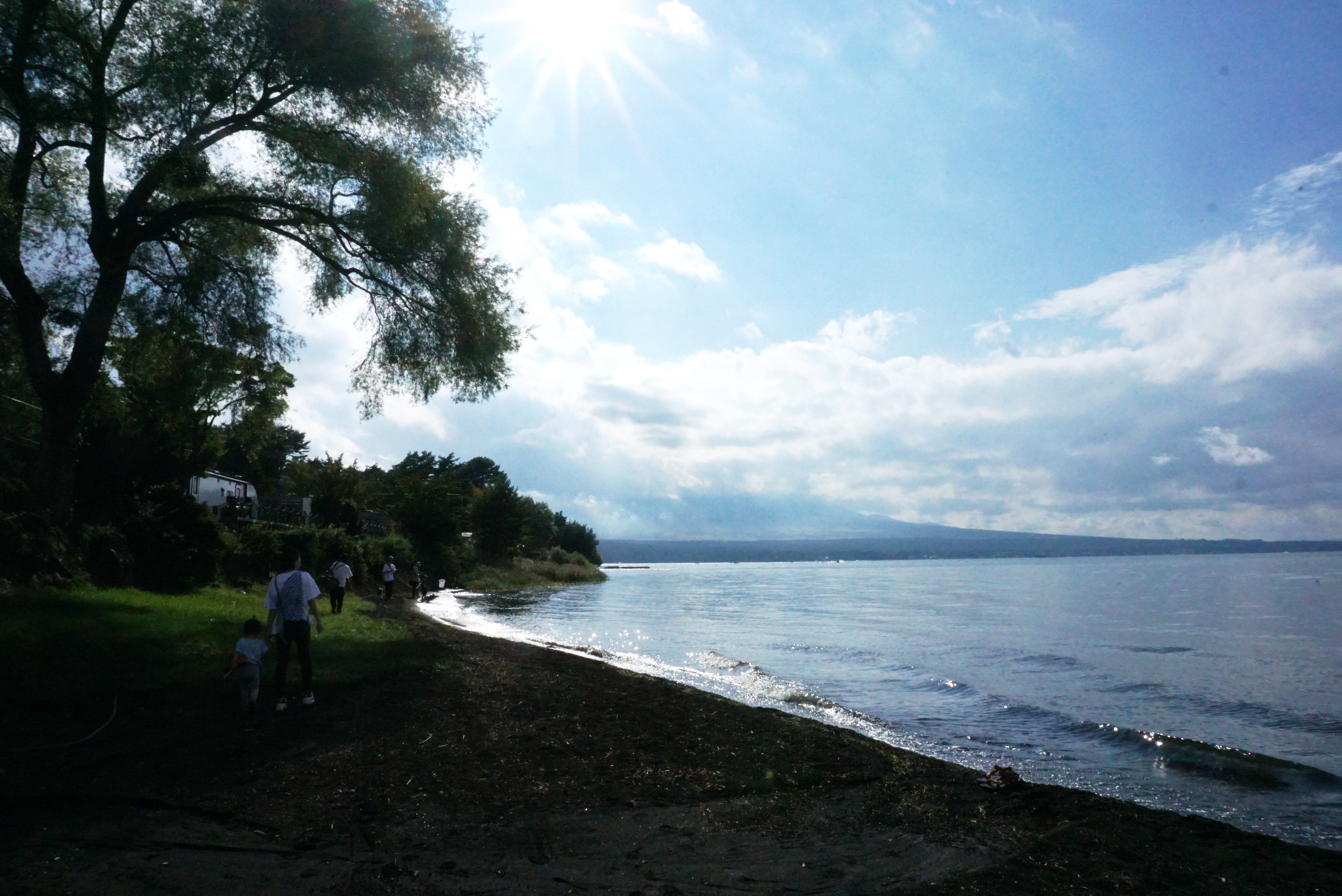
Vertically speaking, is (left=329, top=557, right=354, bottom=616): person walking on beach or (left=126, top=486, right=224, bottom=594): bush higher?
Answer: (left=126, top=486, right=224, bottom=594): bush

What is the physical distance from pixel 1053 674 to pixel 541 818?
18191mm

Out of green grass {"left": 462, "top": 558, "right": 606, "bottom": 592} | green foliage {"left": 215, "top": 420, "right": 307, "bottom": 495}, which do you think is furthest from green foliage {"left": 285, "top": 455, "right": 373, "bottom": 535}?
green grass {"left": 462, "top": 558, "right": 606, "bottom": 592}

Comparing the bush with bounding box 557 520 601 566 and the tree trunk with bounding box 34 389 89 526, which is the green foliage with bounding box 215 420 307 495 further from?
the bush with bounding box 557 520 601 566

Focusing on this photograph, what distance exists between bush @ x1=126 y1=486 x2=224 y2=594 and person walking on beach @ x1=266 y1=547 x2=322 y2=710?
36.3ft

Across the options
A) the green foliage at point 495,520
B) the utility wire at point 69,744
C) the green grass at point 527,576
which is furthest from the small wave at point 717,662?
the green foliage at point 495,520

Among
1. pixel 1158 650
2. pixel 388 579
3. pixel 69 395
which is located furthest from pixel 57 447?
pixel 1158 650

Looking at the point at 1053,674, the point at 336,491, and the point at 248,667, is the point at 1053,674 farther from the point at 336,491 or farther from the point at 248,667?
the point at 336,491

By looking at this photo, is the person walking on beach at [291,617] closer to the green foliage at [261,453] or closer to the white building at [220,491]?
the white building at [220,491]

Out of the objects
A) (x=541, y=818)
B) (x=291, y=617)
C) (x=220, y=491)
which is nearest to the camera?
(x=541, y=818)

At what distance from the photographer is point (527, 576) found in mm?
74062

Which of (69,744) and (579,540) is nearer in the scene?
(69,744)

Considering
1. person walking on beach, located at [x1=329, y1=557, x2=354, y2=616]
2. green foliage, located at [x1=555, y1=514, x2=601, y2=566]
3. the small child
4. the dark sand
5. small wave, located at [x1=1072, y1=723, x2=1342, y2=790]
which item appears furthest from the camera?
green foliage, located at [x1=555, y1=514, x2=601, y2=566]

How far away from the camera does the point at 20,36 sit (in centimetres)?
1465

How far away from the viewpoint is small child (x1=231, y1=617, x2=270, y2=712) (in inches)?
388
